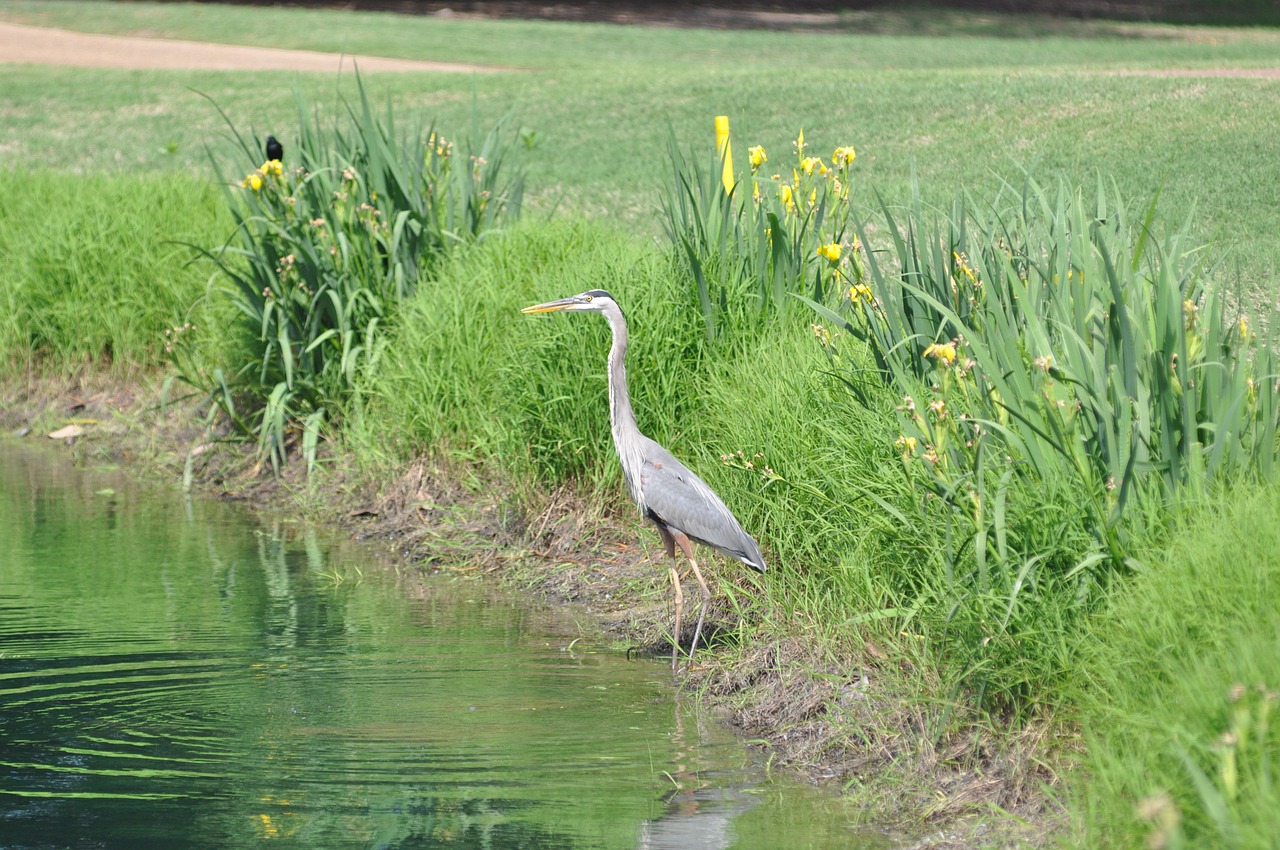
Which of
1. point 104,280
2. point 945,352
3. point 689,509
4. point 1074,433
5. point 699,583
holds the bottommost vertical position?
point 699,583

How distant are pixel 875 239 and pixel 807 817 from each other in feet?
21.3

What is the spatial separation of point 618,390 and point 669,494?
0.54 metres

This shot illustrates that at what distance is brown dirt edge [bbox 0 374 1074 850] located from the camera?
14.9 ft

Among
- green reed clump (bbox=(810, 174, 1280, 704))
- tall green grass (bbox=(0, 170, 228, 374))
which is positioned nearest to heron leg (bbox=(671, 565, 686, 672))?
green reed clump (bbox=(810, 174, 1280, 704))

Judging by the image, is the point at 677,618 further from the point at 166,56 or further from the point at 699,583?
the point at 166,56

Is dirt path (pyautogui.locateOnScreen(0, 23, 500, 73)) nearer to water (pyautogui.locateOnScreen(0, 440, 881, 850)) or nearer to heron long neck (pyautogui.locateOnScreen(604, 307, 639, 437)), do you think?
water (pyautogui.locateOnScreen(0, 440, 881, 850))

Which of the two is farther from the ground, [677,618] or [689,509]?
[689,509]

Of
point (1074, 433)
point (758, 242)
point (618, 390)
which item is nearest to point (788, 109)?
point (758, 242)

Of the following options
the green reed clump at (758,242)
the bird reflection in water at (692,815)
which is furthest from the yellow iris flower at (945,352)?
the green reed clump at (758,242)

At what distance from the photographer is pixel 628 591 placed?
7.05 m

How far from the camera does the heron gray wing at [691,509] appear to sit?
5805 millimetres

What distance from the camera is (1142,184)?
36.5 ft

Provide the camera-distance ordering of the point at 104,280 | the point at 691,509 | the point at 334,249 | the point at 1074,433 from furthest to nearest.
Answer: the point at 104,280 → the point at 334,249 → the point at 691,509 → the point at 1074,433

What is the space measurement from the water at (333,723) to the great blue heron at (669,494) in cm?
52
